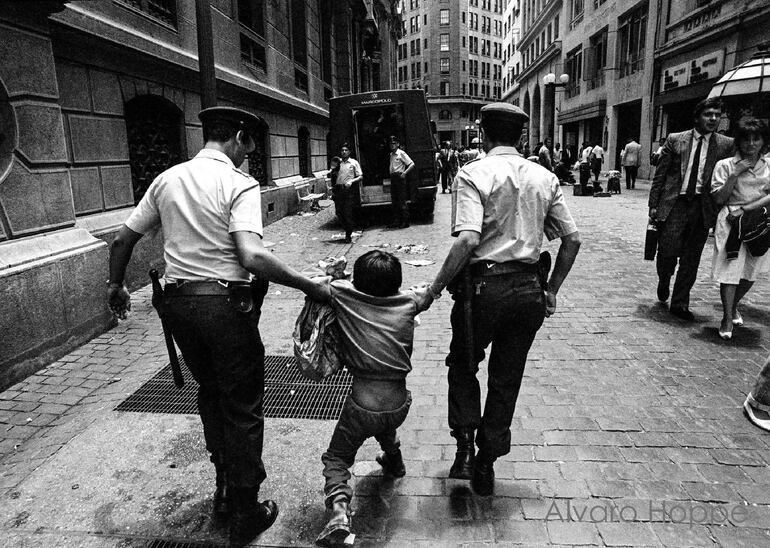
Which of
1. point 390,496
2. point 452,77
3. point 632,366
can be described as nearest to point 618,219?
point 632,366

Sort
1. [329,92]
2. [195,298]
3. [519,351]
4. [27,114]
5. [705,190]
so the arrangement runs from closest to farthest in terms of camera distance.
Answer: [195,298]
[519,351]
[27,114]
[705,190]
[329,92]

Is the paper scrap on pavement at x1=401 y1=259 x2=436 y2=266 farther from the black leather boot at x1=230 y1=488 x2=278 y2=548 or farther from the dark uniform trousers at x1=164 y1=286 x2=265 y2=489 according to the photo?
the black leather boot at x1=230 y1=488 x2=278 y2=548

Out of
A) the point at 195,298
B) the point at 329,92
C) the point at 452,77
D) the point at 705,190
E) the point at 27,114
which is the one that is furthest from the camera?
the point at 452,77

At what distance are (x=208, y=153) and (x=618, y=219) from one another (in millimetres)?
12096

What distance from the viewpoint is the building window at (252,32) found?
12.3 meters

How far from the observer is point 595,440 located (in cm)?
335

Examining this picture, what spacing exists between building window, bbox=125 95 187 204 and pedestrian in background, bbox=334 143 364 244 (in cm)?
320

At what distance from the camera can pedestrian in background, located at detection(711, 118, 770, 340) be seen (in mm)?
4852

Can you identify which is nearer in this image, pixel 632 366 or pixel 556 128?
pixel 632 366

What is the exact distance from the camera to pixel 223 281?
2436mm

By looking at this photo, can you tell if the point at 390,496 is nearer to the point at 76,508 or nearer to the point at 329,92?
the point at 76,508

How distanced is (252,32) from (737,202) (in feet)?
37.0

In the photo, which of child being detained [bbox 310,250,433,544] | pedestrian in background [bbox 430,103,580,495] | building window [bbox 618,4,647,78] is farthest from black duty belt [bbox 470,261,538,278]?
building window [bbox 618,4,647,78]

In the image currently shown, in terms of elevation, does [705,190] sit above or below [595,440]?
above
